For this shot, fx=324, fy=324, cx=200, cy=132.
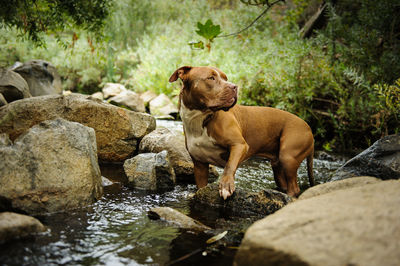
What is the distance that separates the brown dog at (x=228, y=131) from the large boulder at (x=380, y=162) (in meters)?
A: 0.57

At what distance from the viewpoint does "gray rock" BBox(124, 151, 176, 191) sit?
4.17m

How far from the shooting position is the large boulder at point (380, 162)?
4.03m

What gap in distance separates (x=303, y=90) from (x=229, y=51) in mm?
4898

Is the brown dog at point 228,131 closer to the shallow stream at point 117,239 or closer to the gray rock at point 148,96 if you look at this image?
the shallow stream at point 117,239

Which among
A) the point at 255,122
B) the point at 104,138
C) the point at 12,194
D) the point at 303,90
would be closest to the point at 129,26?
the point at 303,90

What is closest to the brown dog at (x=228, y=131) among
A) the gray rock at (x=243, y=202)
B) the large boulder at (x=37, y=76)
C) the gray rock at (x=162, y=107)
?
the gray rock at (x=243, y=202)

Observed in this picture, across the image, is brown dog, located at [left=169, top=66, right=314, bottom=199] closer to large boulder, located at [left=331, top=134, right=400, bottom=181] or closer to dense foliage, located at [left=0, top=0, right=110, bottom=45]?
large boulder, located at [left=331, top=134, right=400, bottom=181]

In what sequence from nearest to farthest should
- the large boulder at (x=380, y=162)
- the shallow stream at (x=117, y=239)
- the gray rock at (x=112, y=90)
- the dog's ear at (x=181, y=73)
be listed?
1. the shallow stream at (x=117, y=239)
2. the dog's ear at (x=181, y=73)
3. the large boulder at (x=380, y=162)
4. the gray rock at (x=112, y=90)

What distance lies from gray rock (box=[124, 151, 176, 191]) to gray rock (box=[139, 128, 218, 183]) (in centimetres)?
56

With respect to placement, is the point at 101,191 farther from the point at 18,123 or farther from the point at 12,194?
the point at 18,123

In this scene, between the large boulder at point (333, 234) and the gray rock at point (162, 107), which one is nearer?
the large boulder at point (333, 234)

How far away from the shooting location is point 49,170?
3.16 m

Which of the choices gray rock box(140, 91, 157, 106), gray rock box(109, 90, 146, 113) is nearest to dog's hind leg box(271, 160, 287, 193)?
gray rock box(109, 90, 146, 113)

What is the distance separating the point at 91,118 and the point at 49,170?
7.28ft
